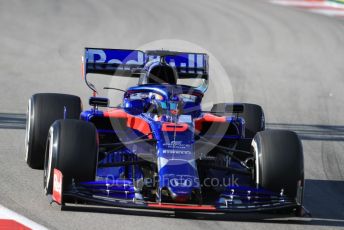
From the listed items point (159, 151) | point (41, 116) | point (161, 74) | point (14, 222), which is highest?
point (161, 74)

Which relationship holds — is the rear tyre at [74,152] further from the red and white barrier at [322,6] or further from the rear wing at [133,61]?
the red and white barrier at [322,6]

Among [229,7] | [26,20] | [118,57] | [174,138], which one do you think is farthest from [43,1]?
[174,138]

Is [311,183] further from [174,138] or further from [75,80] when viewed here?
[75,80]

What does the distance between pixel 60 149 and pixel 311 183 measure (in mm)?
3684

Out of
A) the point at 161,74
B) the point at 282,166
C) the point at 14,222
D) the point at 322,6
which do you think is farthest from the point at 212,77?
the point at 14,222

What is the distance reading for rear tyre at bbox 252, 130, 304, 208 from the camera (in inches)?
371

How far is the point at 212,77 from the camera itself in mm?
20906

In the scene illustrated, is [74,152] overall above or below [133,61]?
below

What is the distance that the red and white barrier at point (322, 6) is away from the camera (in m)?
31.4

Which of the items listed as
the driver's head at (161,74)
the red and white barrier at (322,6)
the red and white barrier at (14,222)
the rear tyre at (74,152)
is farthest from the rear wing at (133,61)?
the red and white barrier at (322,6)

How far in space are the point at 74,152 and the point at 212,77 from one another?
1201 centimetres

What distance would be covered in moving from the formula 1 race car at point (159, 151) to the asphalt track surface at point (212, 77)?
A: 8.2 inches

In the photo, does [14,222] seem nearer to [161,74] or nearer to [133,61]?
[161,74]

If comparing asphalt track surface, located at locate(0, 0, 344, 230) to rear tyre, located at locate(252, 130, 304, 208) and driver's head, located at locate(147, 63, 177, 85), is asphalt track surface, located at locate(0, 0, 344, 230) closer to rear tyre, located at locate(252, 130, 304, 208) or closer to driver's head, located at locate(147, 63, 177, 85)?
rear tyre, located at locate(252, 130, 304, 208)
